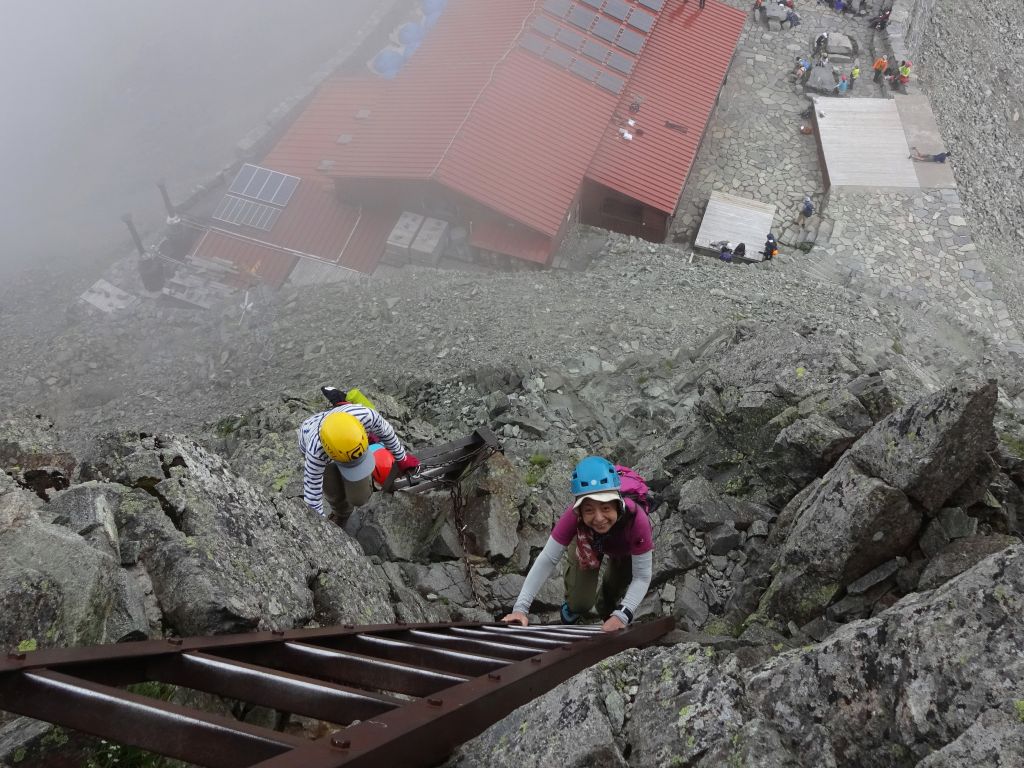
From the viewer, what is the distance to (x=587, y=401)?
1689cm

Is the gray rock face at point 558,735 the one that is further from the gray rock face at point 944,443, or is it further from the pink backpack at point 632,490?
the gray rock face at point 944,443

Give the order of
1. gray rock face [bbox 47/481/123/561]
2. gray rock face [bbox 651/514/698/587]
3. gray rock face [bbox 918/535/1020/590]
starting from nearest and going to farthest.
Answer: gray rock face [bbox 47/481/123/561]
gray rock face [bbox 918/535/1020/590]
gray rock face [bbox 651/514/698/587]

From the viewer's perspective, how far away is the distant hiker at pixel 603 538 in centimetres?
608

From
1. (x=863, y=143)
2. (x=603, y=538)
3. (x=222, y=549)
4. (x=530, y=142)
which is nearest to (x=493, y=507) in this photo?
(x=603, y=538)

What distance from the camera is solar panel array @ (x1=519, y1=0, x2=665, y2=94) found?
30953mm

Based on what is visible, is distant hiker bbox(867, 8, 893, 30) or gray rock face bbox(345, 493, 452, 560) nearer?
gray rock face bbox(345, 493, 452, 560)

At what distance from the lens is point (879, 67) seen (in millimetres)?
35844

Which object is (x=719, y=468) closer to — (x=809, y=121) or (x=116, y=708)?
(x=116, y=708)

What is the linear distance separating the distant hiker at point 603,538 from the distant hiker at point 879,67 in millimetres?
38025

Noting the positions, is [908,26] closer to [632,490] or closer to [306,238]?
[306,238]

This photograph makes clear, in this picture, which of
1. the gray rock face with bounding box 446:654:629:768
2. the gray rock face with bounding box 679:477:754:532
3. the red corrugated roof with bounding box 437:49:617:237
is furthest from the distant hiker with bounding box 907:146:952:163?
the gray rock face with bounding box 446:654:629:768

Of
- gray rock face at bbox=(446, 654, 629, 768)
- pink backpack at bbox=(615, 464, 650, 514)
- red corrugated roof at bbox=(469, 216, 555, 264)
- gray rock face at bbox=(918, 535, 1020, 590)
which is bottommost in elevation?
red corrugated roof at bbox=(469, 216, 555, 264)

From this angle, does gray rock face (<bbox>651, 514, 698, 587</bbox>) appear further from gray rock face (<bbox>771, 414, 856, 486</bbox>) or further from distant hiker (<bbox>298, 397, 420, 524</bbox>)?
distant hiker (<bbox>298, 397, 420, 524</bbox>)

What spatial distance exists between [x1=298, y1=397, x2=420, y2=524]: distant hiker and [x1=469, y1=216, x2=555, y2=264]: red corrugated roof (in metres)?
17.8
